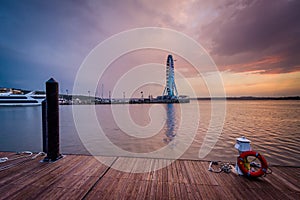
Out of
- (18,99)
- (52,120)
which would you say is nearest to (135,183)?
(52,120)

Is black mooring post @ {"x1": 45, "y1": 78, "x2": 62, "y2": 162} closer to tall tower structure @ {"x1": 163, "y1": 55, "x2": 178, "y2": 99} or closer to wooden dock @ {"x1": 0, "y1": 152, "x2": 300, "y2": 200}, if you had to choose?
wooden dock @ {"x1": 0, "y1": 152, "x2": 300, "y2": 200}

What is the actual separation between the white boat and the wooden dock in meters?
52.6

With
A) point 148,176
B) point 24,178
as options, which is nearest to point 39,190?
point 24,178

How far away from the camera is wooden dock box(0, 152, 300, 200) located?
71.4 inches

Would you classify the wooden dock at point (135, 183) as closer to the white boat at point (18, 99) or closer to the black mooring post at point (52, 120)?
the black mooring post at point (52, 120)

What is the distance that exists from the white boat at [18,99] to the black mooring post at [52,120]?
2070 inches

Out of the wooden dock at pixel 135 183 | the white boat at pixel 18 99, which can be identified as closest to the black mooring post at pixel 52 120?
the wooden dock at pixel 135 183

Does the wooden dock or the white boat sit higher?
the white boat

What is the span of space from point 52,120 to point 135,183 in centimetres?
218

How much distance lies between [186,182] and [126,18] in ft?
50.6

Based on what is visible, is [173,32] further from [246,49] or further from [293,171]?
[293,171]

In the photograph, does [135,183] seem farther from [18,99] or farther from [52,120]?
[18,99]

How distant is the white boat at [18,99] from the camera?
3878 cm

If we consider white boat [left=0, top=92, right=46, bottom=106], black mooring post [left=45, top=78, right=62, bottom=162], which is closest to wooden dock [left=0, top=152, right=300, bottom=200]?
black mooring post [left=45, top=78, right=62, bottom=162]
